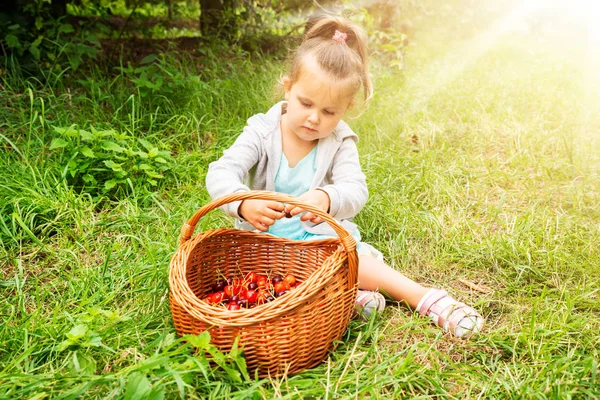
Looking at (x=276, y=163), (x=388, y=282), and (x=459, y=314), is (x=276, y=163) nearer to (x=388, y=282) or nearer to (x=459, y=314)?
(x=388, y=282)

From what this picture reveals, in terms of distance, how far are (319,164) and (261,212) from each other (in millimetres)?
505

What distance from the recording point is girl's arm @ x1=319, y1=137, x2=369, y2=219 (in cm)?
202

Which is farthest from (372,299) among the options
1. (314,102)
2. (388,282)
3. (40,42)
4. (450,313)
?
(40,42)

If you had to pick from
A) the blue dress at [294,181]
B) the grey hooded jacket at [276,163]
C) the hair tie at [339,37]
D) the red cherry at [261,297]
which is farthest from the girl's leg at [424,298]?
the hair tie at [339,37]

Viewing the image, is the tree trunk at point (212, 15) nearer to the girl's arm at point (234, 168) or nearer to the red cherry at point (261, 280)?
the girl's arm at point (234, 168)

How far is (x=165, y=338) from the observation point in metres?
1.77

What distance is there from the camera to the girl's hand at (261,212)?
72.1 inches

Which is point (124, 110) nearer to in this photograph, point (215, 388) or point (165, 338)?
point (165, 338)

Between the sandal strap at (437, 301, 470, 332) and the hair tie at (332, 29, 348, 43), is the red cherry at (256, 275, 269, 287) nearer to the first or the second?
the sandal strap at (437, 301, 470, 332)

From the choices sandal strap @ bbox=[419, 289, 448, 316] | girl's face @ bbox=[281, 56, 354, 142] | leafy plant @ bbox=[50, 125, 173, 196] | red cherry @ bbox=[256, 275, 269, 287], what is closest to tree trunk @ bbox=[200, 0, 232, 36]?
leafy plant @ bbox=[50, 125, 173, 196]

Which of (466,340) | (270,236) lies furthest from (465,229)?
(270,236)

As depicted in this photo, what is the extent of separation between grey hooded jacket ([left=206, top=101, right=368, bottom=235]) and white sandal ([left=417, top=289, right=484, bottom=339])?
46 cm

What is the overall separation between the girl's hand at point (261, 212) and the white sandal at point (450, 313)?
711mm

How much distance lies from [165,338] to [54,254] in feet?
2.93
